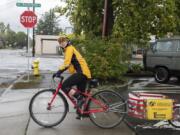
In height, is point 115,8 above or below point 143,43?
above

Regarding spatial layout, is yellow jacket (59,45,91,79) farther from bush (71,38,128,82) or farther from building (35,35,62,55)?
building (35,35,62,55)

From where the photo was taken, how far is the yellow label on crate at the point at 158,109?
8.19 metres

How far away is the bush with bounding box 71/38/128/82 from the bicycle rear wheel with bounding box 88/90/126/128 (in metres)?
7.11

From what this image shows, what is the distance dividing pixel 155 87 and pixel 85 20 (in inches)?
297

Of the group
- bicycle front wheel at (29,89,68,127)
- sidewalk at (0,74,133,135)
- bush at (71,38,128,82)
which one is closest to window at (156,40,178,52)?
bush at (71,38,128,82)

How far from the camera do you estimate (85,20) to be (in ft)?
74.5

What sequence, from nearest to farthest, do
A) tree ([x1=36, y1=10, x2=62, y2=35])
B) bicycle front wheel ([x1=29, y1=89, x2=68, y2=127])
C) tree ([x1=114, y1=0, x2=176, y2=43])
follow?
bicycle front wheel ([x1=29, y1=89, x2=68, y2=127]) → tree ([x1=114, y1=0, x2=176, y2=43]) → tree ([x1=36, y1=10, x2=62, y2=35])

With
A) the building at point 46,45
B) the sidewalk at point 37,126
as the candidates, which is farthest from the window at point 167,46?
the building at point 46,45

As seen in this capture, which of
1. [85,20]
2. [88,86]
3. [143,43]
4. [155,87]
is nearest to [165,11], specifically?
[143,43]

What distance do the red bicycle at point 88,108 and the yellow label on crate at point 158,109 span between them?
2.02ft

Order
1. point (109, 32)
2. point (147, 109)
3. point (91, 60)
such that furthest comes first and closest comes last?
point (109, 32) < point (91, 60) < point (147, 109)

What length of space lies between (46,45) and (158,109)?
217 feet

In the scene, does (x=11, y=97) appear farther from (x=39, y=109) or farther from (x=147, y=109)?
(x=147, y=109)

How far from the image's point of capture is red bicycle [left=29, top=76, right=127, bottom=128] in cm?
859
